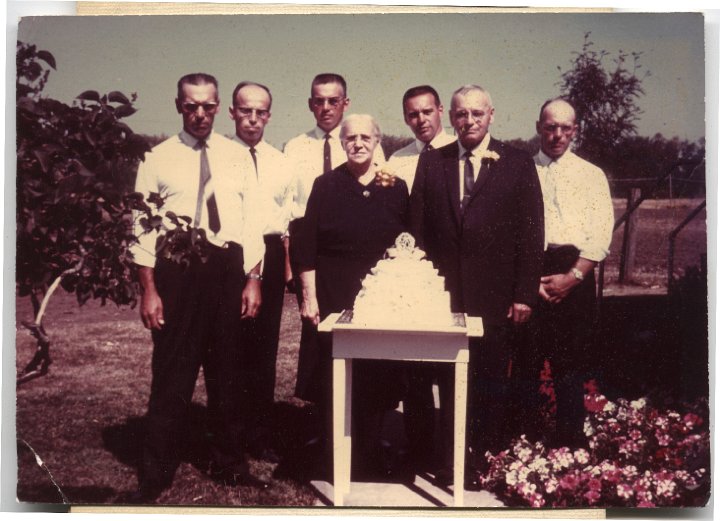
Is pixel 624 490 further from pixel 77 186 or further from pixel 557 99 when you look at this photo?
pixel 77 186

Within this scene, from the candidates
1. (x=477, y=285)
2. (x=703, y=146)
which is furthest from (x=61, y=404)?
(x=703, y=146)

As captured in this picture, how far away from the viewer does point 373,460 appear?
5055mm

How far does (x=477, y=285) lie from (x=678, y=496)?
172cm

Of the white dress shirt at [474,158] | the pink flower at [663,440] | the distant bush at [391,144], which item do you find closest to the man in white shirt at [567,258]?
the white dress shirt at [474,158]

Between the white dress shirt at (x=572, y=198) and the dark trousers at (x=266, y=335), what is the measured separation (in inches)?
62.6

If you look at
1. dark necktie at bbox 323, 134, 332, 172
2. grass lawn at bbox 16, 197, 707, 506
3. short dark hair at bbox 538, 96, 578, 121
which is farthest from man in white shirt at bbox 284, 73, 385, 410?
short dark hair at bbox 538, 96, 578, 121

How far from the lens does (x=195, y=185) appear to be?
16.4 ft

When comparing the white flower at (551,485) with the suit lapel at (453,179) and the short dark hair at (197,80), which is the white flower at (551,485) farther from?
the short dark hair at (197,80)

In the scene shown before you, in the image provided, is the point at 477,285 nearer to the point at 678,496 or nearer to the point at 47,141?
the point at 678,496

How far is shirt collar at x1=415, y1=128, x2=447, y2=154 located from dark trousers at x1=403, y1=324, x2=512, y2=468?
43.1 inches

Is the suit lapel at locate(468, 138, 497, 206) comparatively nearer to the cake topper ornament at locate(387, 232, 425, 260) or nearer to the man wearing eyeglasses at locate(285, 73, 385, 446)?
the cake topper ornament at locate(387, 232, 425, 260)

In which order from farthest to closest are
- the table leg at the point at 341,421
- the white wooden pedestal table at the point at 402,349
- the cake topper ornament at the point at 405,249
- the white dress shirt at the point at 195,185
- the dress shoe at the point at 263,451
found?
the dress shoe at the point at 263,451, the white dress shirt at the point at 195,185, the cake topper ornament at the point at 405,249, the table leg at the point at 341,421, the white wooden pedestal table at the point at 402,349

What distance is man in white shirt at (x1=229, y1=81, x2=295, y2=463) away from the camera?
5.02 meters

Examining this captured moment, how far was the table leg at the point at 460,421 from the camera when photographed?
14.8 feet
